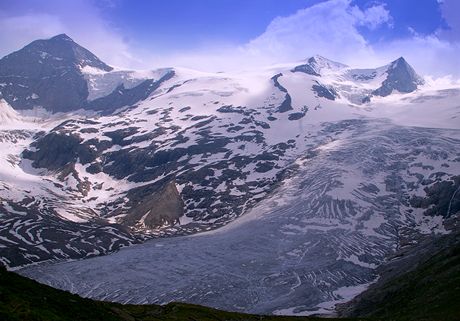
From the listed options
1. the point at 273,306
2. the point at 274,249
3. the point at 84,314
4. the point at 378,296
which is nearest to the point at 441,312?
the point at 84,314

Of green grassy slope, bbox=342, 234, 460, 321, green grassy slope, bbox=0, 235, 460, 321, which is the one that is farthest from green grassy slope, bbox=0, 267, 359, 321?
green grassy slope, bbox=342, 234, 460, 321

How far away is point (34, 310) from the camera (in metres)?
39.0

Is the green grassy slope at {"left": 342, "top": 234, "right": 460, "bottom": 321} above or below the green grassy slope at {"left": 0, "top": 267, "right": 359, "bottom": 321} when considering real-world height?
below

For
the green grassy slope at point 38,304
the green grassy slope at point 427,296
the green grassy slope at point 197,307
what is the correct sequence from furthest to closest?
1. the green grassy slope at point 427,296
2. the green grassy slope at point 197,307
3. the green grassy slope at point 38,304

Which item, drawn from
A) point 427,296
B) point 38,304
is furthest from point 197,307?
point 38,304

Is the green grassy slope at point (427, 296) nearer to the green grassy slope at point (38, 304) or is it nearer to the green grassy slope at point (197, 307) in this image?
the green grassy slope at point (197, 307)

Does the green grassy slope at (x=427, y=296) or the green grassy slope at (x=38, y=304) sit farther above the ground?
the green grassy slope at (x=38, y=304)

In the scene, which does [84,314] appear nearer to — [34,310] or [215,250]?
[34,310]

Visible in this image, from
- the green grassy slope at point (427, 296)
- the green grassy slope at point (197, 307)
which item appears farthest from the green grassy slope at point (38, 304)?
the green grassy slope at point (427, 296)

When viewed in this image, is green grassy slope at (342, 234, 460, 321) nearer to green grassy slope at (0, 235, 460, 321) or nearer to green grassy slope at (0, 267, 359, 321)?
green grassy slope at (0, 235, 460, 321)

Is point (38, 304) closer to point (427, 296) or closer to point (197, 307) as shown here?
point (197, 307)

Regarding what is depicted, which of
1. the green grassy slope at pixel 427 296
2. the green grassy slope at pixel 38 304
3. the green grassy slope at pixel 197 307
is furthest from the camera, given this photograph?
the green grassy slope at pixel 427 296

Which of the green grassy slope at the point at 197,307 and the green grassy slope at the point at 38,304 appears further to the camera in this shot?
the green grassy slope at the point at 197,307

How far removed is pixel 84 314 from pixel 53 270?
514 feet
